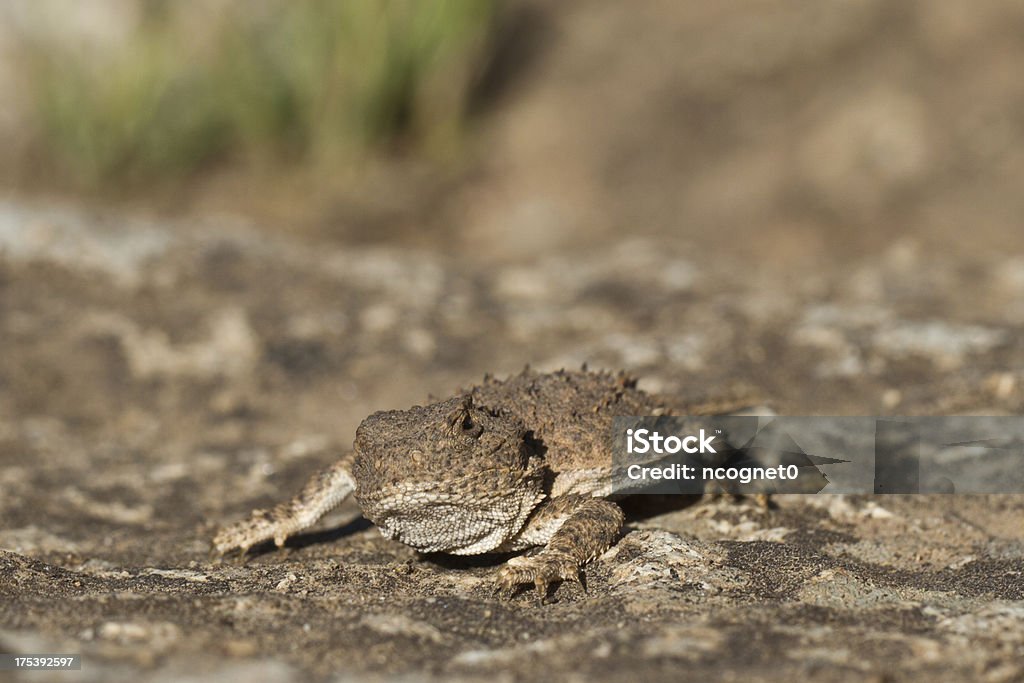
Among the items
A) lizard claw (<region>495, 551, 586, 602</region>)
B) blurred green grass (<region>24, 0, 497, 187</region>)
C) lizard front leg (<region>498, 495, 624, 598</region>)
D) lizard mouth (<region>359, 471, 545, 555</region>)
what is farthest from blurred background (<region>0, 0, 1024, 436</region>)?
lizard claw (<region>495, 551, 586, 602</region>)

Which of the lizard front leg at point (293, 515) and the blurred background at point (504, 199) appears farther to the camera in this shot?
the blurred background at point (504, 199)

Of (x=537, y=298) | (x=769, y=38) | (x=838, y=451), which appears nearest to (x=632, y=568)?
(x=838, y=451)

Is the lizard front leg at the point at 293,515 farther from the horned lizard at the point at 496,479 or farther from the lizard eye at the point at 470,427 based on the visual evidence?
the lizard eye at the point at 470,427

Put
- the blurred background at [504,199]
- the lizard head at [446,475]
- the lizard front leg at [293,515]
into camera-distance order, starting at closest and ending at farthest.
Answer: the lizard head at [446,475], the lizard front leg at [293,515], the blurred background at [504,199]


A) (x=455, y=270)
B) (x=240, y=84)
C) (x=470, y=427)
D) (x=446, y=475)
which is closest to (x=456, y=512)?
(x=446, y=475)

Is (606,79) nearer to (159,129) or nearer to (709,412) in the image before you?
(159,129)

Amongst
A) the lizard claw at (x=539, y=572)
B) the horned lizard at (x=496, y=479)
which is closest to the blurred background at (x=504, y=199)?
the horned lizard at (x=496, y=479)

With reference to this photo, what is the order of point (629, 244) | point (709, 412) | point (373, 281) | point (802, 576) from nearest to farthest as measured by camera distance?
point (802, 576) → point (709, 412) → point (373, 281) → point (629, 244)
